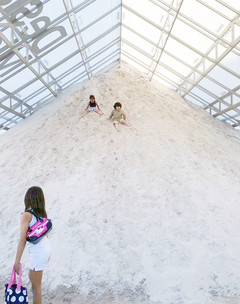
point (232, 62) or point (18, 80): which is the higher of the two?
point (18, 80)

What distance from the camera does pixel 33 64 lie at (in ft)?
30.9

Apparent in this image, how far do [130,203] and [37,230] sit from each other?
13.2 ft

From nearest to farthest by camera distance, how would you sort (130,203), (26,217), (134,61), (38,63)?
(26,217) → (130,203) → (38,63) → (134,61)

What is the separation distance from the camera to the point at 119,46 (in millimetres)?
13633

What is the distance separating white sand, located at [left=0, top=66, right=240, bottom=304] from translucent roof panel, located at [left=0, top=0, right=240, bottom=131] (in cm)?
142

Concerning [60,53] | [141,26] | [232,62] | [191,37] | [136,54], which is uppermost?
[136,54]

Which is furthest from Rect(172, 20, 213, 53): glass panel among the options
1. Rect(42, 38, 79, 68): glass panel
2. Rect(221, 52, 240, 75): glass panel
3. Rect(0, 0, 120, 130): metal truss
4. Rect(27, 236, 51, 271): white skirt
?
Rect(27, 236, 51, 271): white skirt

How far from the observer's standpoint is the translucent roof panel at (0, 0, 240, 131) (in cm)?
771

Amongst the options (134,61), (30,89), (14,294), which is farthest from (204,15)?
(14,294)

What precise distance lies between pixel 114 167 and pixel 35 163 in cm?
252

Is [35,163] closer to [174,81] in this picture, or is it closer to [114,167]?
[114,167]

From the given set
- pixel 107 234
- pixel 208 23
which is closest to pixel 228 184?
pixel 107 234

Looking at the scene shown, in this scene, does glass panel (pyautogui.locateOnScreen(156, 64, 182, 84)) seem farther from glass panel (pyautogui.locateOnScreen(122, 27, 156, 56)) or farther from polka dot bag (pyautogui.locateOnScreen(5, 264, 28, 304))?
polka dot bag (pyautogui.locateOnScreen(5, 264, 28, 304))

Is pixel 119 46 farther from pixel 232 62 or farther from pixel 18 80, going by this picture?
pixel 232 62
